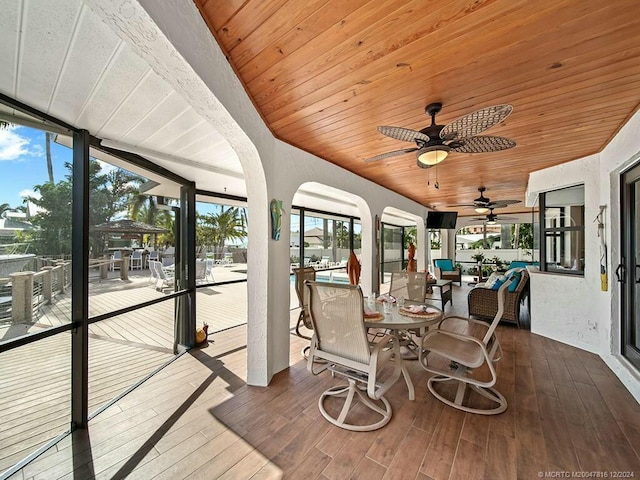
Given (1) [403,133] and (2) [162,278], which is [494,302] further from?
(2) [162,278]

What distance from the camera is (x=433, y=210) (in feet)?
27.8

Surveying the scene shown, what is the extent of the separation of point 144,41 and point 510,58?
1983 millimetres

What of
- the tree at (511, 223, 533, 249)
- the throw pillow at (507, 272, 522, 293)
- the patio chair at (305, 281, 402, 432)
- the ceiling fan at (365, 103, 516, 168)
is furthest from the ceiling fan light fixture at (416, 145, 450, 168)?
the tree at (511, 223, 533, 249)

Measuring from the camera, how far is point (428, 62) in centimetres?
165

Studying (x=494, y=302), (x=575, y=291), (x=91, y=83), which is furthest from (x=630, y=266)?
(x=91, y=83)

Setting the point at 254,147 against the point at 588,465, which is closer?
the point at 588,465

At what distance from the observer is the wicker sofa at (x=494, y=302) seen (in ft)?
14.3

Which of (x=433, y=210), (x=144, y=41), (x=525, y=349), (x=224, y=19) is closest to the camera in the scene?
(x=144, y=41)

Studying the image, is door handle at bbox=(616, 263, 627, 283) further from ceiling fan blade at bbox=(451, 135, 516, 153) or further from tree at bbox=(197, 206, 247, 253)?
tree at bbox=(197, 206, 247, 253)

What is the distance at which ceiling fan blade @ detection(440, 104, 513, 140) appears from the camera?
1634 millimetres

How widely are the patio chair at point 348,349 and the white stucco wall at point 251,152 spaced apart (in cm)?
70

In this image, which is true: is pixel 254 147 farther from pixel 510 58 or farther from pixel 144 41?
pixel 510 58

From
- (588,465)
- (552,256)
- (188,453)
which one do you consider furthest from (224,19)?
(552,256)

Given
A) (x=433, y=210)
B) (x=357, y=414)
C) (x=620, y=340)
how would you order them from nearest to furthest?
(x=357, y=414)
(x=620, y=340)
(x=433, y=210)
